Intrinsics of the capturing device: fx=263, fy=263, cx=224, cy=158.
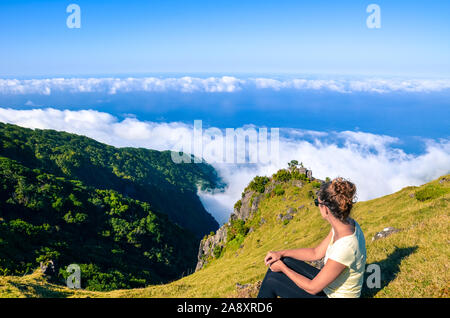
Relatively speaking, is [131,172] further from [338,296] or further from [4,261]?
[338,296]

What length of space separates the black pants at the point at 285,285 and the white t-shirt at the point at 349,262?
43 centimetres

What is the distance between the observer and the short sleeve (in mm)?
5484

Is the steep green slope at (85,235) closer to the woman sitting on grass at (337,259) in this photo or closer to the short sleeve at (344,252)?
the woman sitting on grass at (337,259)

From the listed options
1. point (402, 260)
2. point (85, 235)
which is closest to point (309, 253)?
point (402, 260)

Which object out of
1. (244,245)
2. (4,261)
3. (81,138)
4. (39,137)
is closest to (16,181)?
(4,261)

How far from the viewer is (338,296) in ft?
20.1

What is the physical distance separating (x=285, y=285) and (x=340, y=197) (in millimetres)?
2666

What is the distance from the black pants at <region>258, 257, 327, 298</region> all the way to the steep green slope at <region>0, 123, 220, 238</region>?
102m

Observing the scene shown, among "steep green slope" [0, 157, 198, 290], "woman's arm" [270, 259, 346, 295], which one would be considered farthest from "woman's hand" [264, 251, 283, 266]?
"steep green slope" [0, 157, 198, 290]

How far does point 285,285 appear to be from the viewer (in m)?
6.48

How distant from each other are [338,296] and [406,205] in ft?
78.4

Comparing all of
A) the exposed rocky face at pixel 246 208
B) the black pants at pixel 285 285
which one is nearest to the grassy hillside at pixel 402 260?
the black pants at pixel 285 285

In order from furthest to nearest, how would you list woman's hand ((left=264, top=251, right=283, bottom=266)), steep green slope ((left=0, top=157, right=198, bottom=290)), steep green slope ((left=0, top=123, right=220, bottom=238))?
steep green slope ((left=0, top=123, right=220, bottom=238)) < steep green slope ((left=0, top=157, right=198, bottom=290)) < woman's hand ((left=264, top=251, right=283, bottom=266))

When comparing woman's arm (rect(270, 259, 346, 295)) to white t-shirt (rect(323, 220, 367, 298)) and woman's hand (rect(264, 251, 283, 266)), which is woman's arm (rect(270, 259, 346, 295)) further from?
woman's hand (rect(264, 251, 283, 266))
